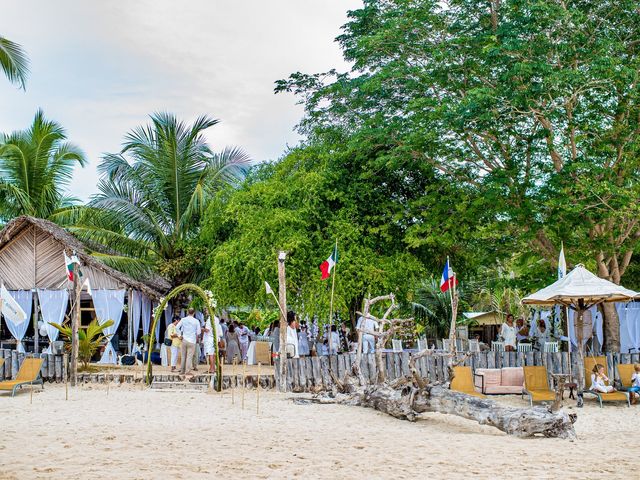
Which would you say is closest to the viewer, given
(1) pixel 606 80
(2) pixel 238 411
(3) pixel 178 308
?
(2) pixel 238 411

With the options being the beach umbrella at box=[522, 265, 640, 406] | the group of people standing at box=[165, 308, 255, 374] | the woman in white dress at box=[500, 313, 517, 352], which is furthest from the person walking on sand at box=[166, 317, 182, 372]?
the beach umbrella at box=[522, 265, 640, 406]

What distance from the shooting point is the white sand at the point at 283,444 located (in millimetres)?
7637

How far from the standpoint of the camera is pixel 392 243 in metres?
21.4

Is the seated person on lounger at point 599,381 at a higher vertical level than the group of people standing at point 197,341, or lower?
lower

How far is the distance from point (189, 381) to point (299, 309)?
536cm

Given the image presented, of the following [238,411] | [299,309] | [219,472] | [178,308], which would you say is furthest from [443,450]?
[178,308]

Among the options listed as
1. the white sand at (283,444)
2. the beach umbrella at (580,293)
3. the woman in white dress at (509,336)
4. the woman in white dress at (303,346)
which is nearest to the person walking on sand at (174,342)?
the woman in white dress at (303,346)

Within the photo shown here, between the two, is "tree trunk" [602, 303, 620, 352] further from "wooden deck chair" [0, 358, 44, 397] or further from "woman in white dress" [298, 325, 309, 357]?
"wooden deck chair" [0, 358, 44, 397]

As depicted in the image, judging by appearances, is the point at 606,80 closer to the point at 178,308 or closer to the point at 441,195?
the point at 441,195

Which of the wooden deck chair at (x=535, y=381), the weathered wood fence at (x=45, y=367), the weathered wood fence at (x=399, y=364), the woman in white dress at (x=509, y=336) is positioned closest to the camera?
the wooden deck chair at (x=535, y=381)

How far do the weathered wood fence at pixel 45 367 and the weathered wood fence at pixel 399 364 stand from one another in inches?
231

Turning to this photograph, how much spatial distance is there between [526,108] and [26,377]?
42.6 ft

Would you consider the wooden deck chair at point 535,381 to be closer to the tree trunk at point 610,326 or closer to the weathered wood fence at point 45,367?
the tree trunk at point 610,326

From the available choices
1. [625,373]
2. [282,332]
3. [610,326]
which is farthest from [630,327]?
[282,332]
